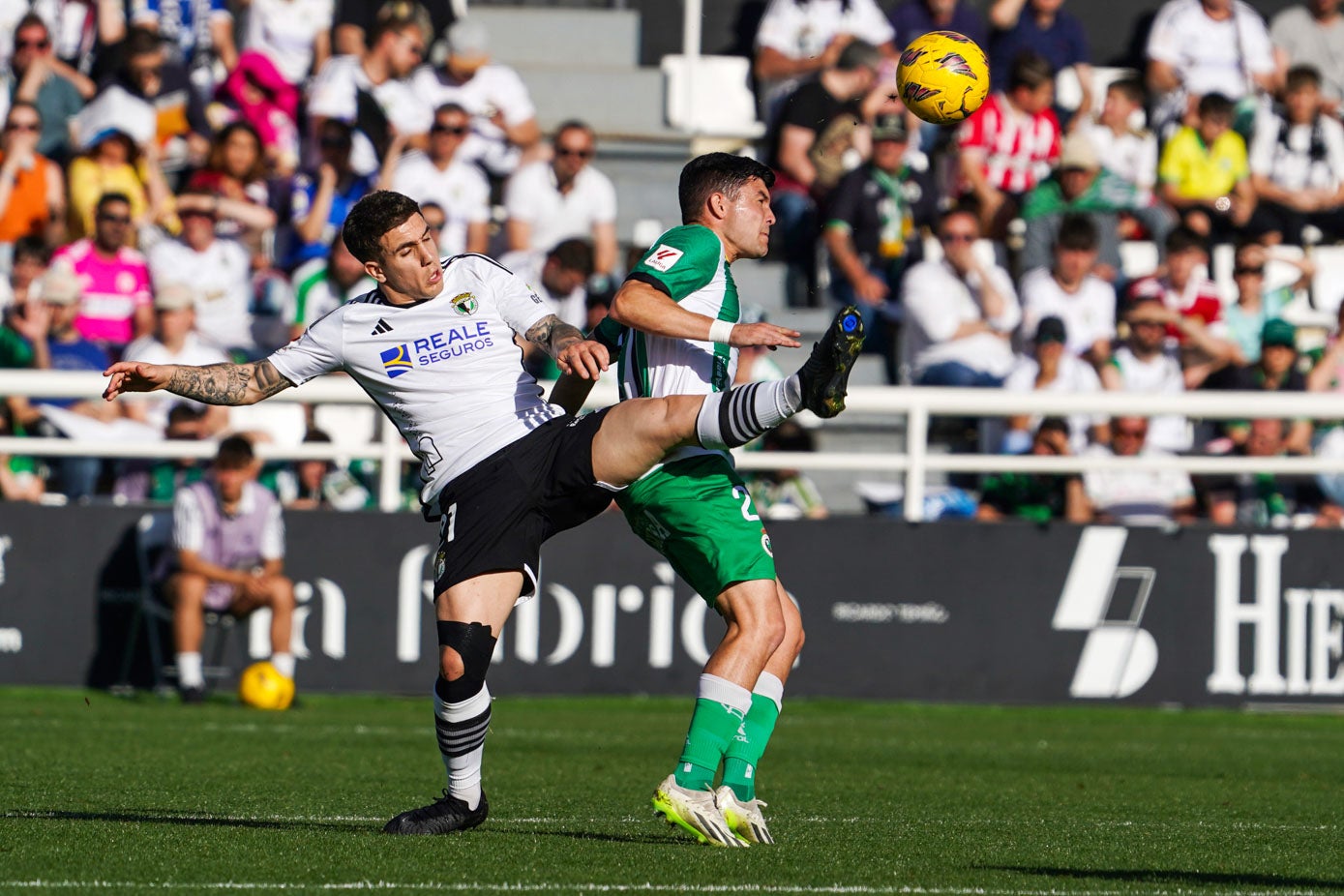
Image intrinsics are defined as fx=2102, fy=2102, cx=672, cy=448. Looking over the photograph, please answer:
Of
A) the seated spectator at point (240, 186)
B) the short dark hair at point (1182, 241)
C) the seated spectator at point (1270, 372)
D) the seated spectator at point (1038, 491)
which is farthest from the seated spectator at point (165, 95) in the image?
the seated spectator at point (1270, 372)

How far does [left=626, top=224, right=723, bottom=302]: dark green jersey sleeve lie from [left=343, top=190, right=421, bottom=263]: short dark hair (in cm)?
74

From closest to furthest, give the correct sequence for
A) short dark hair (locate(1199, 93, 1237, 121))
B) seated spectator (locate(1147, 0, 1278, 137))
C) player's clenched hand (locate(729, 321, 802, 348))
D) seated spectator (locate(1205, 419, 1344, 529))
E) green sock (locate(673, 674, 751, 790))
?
1. player's clenched hand (locate(729, 321, 802, 348))
2. green sock (locate(673, 674, 751, 790))
3. seated spectator (locate(1205, 419, 1344, 529))
4. short dark hair (locate(1199, 93, 1237, 121))
5. seated spectator (locate(1147, 0, 1278, 137))

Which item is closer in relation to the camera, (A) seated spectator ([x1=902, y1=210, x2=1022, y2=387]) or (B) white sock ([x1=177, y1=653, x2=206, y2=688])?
(B) white sock ([x1=177, y1=653, x2=206, y2=688])

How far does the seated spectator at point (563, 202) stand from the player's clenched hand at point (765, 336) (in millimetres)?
8730

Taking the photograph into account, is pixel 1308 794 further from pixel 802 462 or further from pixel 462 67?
pixel 462 67

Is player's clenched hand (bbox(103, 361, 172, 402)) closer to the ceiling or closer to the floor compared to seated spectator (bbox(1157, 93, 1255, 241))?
closer to the floor

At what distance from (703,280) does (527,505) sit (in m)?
0.88

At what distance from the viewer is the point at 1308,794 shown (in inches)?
328

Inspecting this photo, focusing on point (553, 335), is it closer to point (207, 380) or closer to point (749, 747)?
point (207, 380)

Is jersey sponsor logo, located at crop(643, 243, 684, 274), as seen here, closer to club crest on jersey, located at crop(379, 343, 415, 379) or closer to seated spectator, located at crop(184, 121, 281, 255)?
club crest on jersey, located at crop(379, 343, 415, 379)

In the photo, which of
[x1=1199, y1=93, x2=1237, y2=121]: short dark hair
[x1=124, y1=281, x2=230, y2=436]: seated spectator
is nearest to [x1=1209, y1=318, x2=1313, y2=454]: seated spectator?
[x1=1199, y1=93, x2=1237, y2=121]: short dark hair

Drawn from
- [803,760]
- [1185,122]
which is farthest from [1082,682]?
[1185,122]

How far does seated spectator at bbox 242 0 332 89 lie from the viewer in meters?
15.9

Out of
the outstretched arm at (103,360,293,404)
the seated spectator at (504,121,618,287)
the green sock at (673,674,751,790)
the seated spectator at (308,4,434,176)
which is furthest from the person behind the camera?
the seated spectator at (308,4,434,176)
